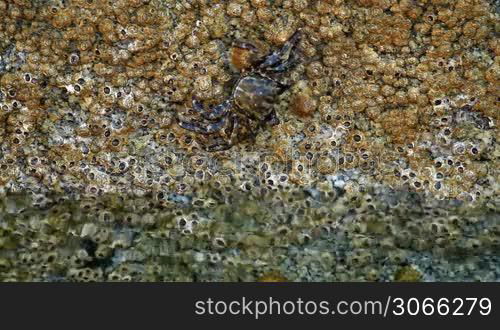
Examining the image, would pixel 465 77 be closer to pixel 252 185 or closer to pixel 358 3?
pixel 358 3

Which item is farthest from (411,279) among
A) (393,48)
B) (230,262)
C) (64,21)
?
(64,21)

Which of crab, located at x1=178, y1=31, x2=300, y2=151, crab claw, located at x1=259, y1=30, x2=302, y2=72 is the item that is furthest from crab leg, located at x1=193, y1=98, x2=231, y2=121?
crab claw, located at x1=259, y1=30, x2=302, y2=72

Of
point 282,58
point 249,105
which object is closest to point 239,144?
point 249,105

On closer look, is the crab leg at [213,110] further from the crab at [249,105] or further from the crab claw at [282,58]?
the crab claw at [282,58]

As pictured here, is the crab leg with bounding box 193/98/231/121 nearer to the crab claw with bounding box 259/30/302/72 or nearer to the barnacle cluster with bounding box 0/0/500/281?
the barnacle cluster with bounding box 0/0/500/281

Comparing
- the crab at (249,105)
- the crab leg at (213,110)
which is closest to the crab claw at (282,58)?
the crab at (249,105)

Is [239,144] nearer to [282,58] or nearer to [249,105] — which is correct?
[249,105]

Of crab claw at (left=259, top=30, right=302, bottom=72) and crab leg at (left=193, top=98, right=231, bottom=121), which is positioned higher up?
crab claw at (left=259, top=30, right=302, bottom=72)
